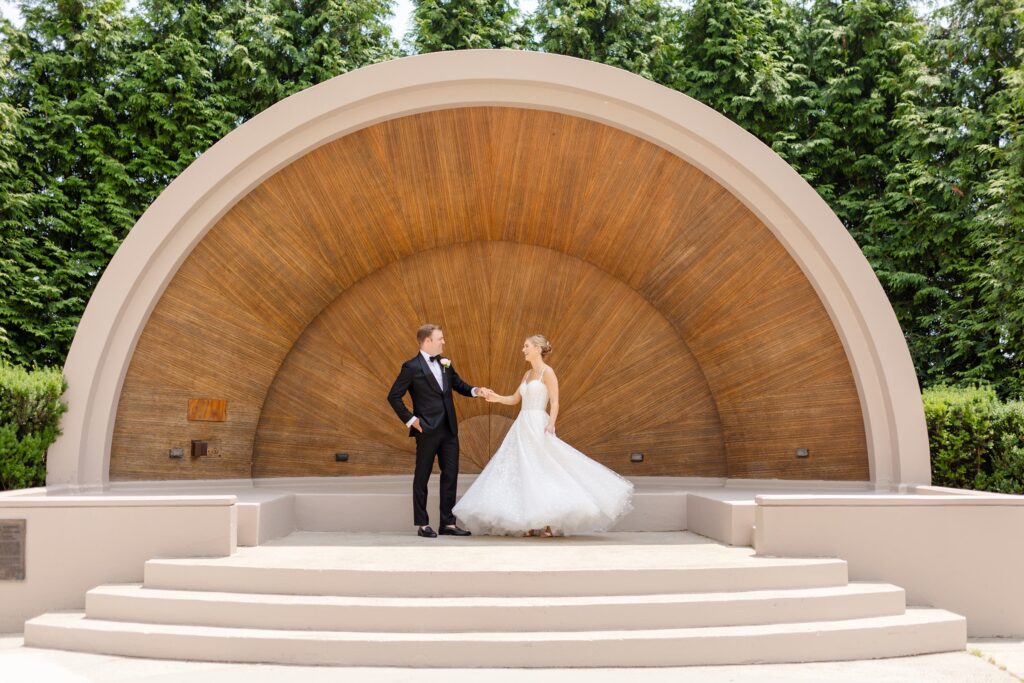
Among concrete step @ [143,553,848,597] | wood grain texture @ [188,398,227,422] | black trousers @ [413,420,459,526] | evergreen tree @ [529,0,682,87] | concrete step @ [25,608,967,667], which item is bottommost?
concrete step @ [25,608,967,667]

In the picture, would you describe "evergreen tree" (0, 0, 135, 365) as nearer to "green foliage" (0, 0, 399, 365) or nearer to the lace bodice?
"green foliage" (0, 0, 399, 365)

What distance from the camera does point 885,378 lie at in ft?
25.1

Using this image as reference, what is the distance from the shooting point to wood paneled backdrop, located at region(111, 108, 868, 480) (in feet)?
25.9

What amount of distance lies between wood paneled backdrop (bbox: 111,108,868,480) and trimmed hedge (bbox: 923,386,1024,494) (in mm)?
993

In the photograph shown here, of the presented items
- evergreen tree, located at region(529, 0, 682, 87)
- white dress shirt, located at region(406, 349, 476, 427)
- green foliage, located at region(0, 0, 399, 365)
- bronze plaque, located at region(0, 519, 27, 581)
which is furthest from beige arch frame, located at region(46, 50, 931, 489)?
evergreen tree, located at region(529, 0, 682, 87)

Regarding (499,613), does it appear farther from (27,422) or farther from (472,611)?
(27,422)

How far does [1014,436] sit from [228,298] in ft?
24.2

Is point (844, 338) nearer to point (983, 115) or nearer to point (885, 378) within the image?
point (885, 378)

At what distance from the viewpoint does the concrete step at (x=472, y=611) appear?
5.16m

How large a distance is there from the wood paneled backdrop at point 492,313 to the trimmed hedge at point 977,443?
0.99 metres

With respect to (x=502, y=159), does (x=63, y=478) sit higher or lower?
lower

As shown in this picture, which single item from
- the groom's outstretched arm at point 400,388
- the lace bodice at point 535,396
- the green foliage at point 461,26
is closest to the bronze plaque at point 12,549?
the groom's outstretched arm at point 400,388

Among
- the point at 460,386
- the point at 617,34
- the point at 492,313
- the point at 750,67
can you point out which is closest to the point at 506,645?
the point at 460,386

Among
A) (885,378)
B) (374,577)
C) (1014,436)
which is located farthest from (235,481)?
(1014,436)
